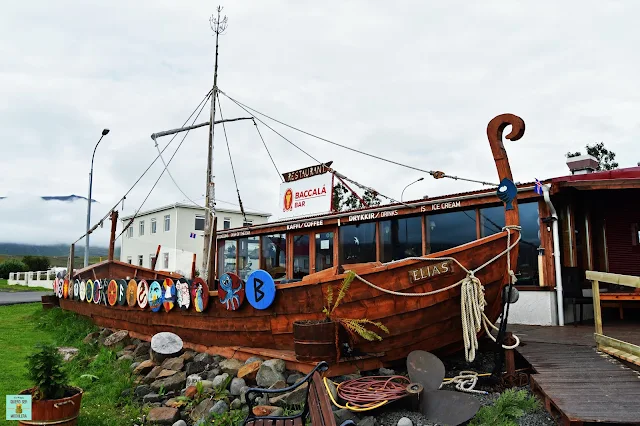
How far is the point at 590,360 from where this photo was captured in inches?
214

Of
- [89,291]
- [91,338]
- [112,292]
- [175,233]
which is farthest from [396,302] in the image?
[175,233]

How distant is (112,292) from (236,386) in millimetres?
5229

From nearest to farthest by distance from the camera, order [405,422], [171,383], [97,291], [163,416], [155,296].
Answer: [405,422] < [163,416] < [171,383] < [155,296] < [97,291]

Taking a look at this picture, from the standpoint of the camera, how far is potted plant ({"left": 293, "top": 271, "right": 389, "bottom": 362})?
5.59m

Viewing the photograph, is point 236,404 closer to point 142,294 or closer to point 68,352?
point 142,294

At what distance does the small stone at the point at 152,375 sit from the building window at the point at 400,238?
4.88 meters

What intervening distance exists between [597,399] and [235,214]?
28.3 meters

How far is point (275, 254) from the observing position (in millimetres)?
12266

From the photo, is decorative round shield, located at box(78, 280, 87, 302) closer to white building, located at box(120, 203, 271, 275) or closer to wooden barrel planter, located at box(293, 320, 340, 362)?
wooden barrel planter, located at box(293, 320, 340, 362)

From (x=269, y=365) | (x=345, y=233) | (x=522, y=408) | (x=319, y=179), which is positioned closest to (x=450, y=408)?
(x=522, y=408)

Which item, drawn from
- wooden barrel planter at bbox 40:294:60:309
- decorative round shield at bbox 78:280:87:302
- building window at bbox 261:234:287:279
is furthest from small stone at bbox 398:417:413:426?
wooden barrel planter at bbox 40:294:60:309

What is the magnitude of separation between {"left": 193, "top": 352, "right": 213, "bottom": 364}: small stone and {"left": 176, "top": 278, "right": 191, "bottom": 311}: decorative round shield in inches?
32.2

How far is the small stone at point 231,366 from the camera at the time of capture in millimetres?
6357

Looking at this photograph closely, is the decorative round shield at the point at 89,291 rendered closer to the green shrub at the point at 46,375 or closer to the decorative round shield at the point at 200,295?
the decorative round shield at the point at 200,295
